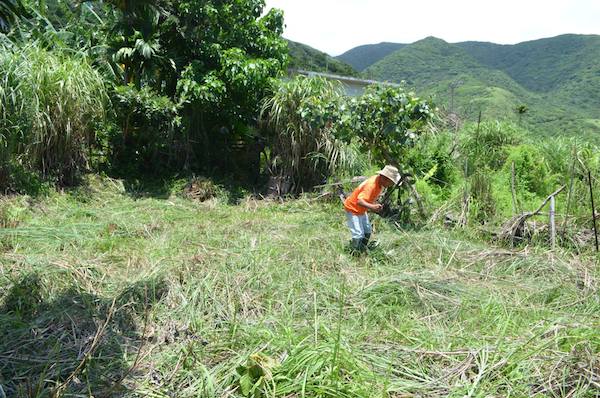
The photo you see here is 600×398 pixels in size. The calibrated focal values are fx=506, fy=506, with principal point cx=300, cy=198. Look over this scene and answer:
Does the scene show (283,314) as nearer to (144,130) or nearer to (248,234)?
(248,234)

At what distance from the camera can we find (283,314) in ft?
11.6

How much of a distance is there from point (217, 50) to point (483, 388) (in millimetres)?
7204

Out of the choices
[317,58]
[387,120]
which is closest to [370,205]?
[387,120]

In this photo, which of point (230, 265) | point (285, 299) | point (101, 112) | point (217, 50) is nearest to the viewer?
point (285, 299)

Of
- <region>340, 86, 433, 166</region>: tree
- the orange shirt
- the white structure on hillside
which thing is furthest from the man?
the white structure on hillside

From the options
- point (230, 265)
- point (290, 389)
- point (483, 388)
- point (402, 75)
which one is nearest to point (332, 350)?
point (290, 389)

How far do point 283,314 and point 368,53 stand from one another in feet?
163

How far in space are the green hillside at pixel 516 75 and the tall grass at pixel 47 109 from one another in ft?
49.5

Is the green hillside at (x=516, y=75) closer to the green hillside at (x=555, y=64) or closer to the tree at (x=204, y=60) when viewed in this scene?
the green hillside at (x=555, y=64)

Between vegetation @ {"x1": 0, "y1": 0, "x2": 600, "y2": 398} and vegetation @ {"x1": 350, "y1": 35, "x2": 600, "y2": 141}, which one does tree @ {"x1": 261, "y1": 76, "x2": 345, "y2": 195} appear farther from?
vegetation @ {"x1": 350, "y1": 35, "x2": 600, "y2": 141}

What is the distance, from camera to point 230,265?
14.4 feet

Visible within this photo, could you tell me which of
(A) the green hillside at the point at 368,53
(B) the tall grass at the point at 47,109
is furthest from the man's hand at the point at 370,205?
(A) the green hillside at the point at 368,53

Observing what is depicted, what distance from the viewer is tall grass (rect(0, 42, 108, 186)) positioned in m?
6.91

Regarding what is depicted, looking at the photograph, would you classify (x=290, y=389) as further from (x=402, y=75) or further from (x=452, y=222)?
(x=402, y=75)
